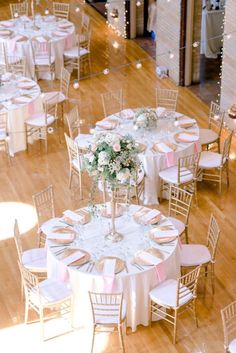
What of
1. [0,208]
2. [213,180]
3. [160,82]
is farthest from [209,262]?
[160,82]

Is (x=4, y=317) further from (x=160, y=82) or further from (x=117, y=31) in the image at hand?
(x=117, y=31)

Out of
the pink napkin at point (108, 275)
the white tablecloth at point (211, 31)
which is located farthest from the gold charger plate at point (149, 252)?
the white tablecloth at point (211, 31)

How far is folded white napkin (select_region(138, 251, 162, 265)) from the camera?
8.25m

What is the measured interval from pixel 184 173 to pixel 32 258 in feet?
9.29

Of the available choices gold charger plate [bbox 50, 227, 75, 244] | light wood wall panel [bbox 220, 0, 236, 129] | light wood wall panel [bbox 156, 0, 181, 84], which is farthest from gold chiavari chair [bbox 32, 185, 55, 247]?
light wood wall panel [bbox 156, 0, 181, 84]

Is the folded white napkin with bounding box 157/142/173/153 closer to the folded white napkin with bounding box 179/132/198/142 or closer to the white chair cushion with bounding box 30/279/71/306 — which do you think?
the folded white napkin with bounding box 179/132/198/142

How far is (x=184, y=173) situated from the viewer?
34.8 ft

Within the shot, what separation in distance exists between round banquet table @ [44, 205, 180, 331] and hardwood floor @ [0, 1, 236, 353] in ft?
1.11

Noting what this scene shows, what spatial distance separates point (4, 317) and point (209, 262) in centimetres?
254

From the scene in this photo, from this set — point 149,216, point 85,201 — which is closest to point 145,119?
point 85,201

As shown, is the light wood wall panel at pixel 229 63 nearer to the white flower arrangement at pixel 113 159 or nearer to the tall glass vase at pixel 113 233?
the tall glass vase at pixel 113 233

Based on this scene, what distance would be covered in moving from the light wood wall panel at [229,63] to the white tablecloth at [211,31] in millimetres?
2908

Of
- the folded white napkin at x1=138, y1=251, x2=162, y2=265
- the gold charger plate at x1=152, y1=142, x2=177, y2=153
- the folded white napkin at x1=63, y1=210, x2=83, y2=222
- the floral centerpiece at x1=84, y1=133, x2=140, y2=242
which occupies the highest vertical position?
the floral centerpiece at x1=84, y1=133, x2=140, y2=242

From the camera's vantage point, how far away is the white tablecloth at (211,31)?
50.4 feet
